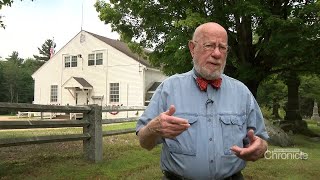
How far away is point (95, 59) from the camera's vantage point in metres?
34.3

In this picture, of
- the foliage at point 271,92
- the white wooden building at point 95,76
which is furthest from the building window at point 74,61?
the foliage at point 271,92

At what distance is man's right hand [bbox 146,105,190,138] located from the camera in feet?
7.64

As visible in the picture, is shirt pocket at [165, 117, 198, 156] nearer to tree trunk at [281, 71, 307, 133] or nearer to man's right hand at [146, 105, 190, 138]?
man's right hand at [146, 105, 190, 138]

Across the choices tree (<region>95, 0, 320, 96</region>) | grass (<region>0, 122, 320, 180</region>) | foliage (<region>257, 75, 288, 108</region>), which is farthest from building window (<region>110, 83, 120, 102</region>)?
grass (<region>0, 122, 320, 180</region>)

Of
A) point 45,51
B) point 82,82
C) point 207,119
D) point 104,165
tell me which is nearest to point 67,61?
point 82,82

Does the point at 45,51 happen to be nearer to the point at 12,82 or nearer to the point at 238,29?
the point at 12,82

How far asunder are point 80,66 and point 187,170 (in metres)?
33.4

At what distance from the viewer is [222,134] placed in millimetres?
2785

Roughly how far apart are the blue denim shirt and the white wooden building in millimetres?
28164

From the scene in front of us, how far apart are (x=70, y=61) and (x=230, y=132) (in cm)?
3447

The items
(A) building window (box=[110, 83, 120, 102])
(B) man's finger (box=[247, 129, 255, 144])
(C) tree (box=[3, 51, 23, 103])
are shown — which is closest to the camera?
(B) man's finger (box=[247, 129, 255, 144])

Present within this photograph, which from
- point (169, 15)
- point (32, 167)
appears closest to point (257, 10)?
point (169, 15)

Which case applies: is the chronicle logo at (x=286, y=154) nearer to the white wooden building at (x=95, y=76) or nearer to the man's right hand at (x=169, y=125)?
the man's right hand at (x=169, y=125)

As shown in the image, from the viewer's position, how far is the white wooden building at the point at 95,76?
31922 millimetres
